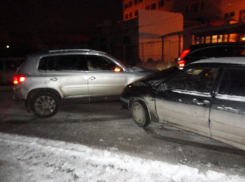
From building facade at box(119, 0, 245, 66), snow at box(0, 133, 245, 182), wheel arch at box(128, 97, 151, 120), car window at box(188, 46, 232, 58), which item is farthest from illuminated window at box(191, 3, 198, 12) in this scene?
snow at box(0, 133, 245, 182)

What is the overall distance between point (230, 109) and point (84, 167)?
2.40m

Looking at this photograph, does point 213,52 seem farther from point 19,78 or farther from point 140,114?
point 19,78

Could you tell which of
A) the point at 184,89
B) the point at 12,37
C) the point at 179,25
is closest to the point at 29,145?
the point at 184,89

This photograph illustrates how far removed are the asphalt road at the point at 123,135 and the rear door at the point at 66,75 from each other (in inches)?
30.0

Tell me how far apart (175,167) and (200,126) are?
843 mm

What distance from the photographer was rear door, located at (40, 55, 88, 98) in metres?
5.99

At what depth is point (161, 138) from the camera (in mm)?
4621

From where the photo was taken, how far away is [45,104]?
611 cm

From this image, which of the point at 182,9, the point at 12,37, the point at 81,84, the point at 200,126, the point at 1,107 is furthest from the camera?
the point at 182,9

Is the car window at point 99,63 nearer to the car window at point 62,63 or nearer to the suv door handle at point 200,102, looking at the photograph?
the car window at point 62,63

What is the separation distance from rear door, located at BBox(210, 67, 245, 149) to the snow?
23.1 inches

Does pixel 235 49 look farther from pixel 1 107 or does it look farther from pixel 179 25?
pixel 179 25

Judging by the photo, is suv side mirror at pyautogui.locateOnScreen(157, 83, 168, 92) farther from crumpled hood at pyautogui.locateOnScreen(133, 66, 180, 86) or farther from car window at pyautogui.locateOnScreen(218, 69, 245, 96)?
car window at pyautogui.locateOnScreen(218, 69, 245, 96)

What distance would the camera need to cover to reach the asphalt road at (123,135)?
12.3 feet
